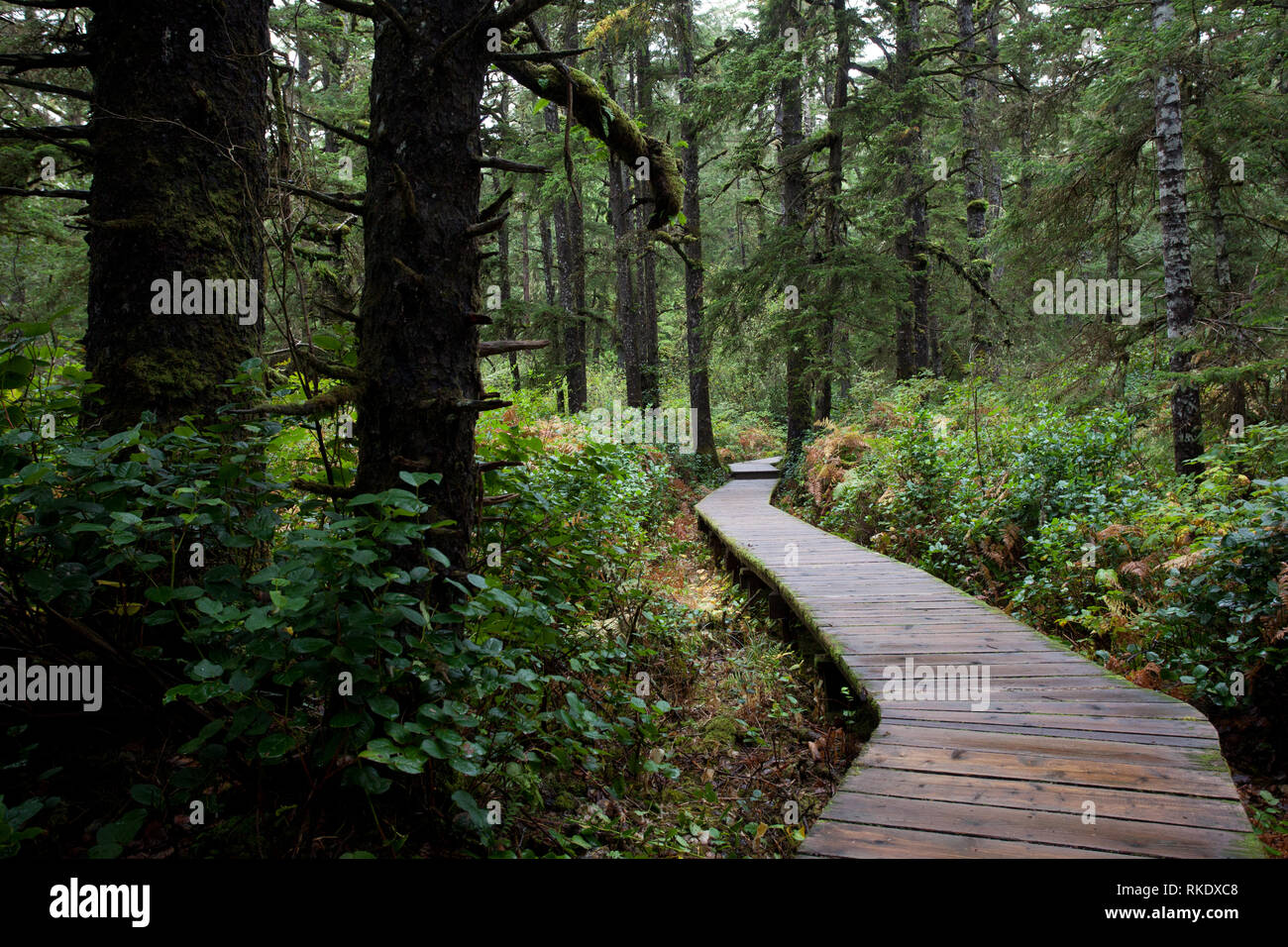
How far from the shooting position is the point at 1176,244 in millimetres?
7719

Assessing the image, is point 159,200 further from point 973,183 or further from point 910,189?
point 973,183

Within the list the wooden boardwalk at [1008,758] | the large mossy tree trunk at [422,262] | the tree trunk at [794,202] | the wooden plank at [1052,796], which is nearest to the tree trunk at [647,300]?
the tree trunk at [794,202]

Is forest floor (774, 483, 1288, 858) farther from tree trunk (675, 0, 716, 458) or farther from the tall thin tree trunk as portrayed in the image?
tree trunk (675, 0, 716, 458)

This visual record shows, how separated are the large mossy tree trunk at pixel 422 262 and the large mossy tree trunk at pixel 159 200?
126 centimetres

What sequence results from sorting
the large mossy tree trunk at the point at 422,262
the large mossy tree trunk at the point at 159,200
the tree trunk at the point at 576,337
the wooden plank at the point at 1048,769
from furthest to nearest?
1. the tree trunk at the point at 576,337
2. the large mossy tree trunk at the point at 159,200
3. the wooden plank at the point at 1048,769
4. the large mossy tree trunk at the point at 422,262

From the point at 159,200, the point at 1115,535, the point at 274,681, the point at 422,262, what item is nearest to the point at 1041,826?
the point at 274,681

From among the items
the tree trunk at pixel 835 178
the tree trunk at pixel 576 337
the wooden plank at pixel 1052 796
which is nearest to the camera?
the wooden plank at pixel 1052 796

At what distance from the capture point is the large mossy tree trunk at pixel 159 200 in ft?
11.7

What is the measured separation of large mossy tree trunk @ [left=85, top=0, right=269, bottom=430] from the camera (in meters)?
3.57

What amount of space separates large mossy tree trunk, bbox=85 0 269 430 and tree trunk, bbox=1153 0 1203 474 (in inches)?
374

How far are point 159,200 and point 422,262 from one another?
215 centimetres

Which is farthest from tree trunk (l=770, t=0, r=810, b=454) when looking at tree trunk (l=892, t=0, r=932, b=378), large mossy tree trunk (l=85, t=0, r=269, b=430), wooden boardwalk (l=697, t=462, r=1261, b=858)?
large mossy tree trunk (l=85, t=0, r=269, b=430)

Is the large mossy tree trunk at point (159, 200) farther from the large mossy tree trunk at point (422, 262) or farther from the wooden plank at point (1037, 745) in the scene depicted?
the wooden plank at point (1037, 745)
